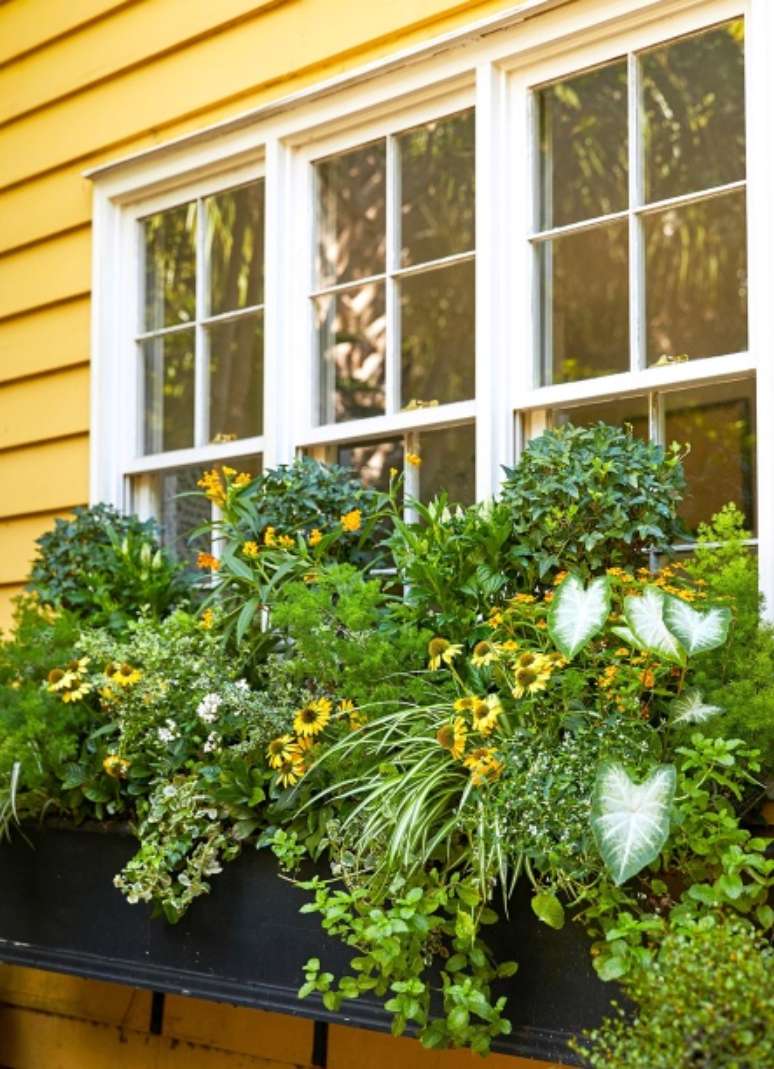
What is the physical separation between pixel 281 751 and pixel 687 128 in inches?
146

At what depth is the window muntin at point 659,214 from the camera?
553 centimetres

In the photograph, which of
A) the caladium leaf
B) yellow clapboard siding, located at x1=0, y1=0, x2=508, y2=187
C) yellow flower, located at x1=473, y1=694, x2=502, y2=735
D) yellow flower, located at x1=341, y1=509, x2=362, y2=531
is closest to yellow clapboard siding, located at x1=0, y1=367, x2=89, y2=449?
yellow clapboard siding, located at x1=0, y1=0, x2=508, y2=187

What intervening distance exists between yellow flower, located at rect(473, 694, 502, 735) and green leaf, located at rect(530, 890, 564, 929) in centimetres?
34

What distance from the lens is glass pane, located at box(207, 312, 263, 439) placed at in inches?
175

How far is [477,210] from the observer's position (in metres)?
3.73

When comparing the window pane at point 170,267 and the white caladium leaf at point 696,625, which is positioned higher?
the window pane at point 170,267

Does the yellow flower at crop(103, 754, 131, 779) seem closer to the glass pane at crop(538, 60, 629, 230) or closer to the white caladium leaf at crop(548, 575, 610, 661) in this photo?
the white caladium leaf at crop(548, 575, 610, 661)

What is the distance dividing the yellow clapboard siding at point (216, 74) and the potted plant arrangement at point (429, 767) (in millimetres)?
1167

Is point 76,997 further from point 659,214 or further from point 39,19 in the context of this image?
point 659,214

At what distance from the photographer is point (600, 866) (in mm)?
→ 2648

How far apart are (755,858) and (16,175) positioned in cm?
356

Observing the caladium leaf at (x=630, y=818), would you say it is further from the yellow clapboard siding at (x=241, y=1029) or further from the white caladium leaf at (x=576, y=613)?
the yellow clapboard siding at (x=241, y=1029)

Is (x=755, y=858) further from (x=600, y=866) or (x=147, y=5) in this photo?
(x=147, y=5)

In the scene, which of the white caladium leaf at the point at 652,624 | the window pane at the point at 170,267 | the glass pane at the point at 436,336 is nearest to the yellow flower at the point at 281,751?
the white caladium leaf at the point at 652,624
